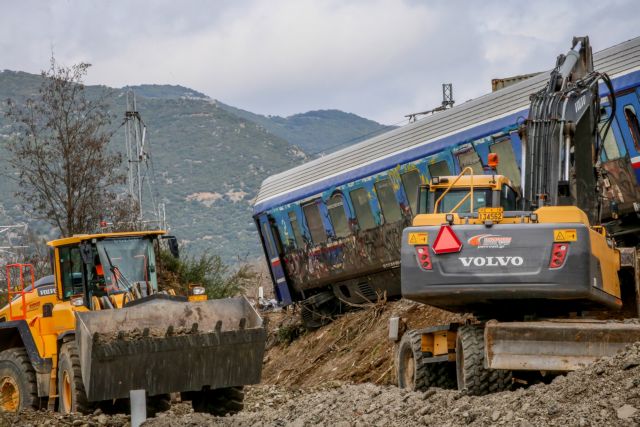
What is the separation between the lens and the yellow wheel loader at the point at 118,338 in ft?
46.9

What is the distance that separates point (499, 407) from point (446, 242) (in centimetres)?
275

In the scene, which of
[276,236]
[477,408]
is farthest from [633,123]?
[276,236]

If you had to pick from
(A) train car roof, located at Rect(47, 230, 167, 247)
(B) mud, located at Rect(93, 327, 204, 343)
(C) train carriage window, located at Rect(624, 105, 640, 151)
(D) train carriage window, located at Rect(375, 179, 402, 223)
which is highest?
(C) train carriage window, located at Rect(624, 105, 640, 151)

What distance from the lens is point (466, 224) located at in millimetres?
12656

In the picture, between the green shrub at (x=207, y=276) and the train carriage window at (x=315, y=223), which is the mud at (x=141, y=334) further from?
the green shrub at (x=207, y=276)

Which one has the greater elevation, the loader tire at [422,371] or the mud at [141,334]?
the mud at [141,334]

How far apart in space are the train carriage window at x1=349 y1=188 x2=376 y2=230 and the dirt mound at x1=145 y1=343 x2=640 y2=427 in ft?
32.2

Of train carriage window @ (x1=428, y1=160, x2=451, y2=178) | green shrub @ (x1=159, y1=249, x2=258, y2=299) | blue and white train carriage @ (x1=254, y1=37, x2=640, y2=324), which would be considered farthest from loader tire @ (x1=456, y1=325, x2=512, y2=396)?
green shrub @ (x1=159, y1=249, x2=258, y2=299)

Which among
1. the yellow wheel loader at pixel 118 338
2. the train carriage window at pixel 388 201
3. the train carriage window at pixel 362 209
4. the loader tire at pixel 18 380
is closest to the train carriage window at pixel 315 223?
the train carriage window at pixel 362 209

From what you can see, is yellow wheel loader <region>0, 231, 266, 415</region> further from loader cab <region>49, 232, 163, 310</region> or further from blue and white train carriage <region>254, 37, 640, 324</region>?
blue and white train carriage <region>254, 37, 640, 324</region>

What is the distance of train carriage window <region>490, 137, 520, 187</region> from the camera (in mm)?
19766

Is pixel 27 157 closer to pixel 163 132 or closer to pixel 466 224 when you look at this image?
pixel 466 224

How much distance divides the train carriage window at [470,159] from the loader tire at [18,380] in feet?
26.4

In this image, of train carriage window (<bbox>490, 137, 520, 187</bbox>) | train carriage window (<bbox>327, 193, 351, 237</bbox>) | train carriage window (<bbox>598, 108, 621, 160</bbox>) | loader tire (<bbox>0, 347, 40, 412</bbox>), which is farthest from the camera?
train carriage window (<bbox>327, 193, 351, 237</bbox>)
